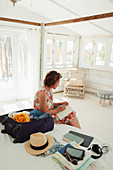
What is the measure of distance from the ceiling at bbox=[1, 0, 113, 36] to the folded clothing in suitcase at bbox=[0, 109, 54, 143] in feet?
7.03

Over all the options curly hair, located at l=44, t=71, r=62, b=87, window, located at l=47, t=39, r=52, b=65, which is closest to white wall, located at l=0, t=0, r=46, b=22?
window, located at l=47, t=39, r=52, b=65

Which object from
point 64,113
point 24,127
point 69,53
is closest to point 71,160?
point 24,127

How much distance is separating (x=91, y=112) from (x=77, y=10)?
259 centimetres

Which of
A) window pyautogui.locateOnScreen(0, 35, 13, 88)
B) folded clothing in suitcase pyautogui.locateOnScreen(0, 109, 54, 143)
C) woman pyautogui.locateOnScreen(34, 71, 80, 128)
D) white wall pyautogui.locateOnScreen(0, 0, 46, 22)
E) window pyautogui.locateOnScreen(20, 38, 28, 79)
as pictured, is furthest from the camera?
window pyautogui.locateOnScreen(20, 38, 28, 79)

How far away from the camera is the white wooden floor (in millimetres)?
3007

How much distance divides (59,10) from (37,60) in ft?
4.95

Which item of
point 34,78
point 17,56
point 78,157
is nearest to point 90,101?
point 34,78

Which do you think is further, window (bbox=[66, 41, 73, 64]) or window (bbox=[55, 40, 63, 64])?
window (bbox=[66, 41, 73, 64])

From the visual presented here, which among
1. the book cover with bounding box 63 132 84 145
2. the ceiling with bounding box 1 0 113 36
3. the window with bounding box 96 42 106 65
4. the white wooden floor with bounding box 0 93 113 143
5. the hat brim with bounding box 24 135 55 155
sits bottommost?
the white wooden floor with bounding box 0 93 113 143

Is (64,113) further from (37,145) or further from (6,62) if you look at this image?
(6,62)

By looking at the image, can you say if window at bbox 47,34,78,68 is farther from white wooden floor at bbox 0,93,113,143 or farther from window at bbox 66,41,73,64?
white wooden floor at bbox 0,93,113,143

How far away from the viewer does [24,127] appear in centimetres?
152

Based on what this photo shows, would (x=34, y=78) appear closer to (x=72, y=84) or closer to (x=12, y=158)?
(x=72, y=84)

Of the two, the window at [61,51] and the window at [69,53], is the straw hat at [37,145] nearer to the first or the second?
the window at [61,51]
